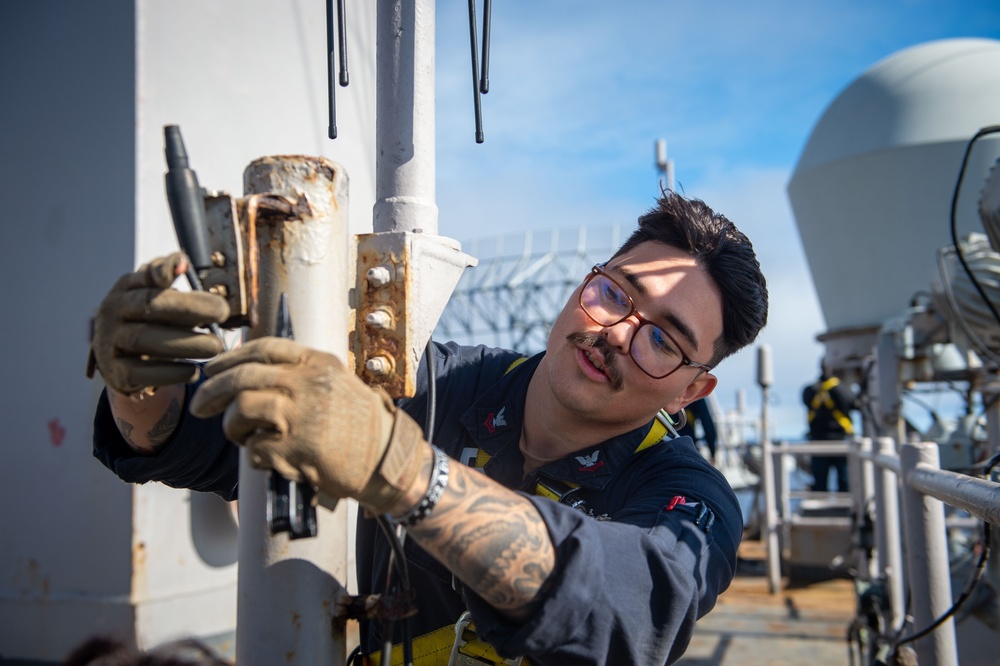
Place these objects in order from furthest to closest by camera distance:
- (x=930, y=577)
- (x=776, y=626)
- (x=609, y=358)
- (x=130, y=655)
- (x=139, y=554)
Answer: (x=776, y=626) < (x=139, y=554) < (x=930, y=577) < (x=609, y=358) < (x=130, y=655)

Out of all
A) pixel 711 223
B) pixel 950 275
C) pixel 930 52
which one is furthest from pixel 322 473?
pixel 930 52

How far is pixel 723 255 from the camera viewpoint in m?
2.06

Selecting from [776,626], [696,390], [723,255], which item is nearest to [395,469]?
[723,255]

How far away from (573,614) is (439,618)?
727 mm

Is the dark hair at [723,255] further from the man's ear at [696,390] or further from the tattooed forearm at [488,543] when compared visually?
the tattooed forearm at [488,543]

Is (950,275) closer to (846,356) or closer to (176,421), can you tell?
(176,421)

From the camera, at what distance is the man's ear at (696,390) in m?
2.23

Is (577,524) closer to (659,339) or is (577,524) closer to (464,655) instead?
(464,655)

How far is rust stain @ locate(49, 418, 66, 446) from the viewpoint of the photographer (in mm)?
3920

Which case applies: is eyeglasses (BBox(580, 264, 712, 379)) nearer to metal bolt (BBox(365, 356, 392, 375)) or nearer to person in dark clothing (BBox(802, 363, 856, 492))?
metal bolt (BBox(365, 356, 392, 375))

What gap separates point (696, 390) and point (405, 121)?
128cm

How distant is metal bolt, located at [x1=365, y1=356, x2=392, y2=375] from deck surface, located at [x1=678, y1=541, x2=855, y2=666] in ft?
15.0

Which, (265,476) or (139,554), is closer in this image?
(265,476)

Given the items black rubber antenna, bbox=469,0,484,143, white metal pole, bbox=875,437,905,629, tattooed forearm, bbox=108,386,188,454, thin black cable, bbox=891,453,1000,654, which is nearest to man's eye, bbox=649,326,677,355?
black rubber antenna, bbox=469,0,484,143
